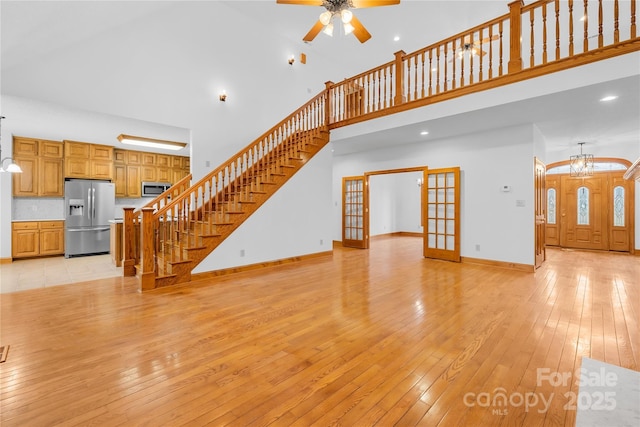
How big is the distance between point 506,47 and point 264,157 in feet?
22.2

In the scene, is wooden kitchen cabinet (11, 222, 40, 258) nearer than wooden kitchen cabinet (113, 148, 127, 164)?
Yes

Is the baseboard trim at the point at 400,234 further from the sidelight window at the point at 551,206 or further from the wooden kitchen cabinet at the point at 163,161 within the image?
the wooden kitchen cabinet at the point at 163,161

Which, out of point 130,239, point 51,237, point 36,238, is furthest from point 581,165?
point 36,238

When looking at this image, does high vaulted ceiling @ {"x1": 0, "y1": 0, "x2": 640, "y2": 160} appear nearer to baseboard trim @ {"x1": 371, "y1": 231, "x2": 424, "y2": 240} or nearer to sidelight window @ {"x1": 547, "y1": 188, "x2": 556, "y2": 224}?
sidelight window @ {"x1": 547, "y1": 188, "x2": 556, "y2": 224}

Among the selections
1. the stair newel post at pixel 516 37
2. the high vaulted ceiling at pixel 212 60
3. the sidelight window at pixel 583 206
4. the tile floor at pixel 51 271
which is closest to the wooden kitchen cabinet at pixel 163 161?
the tile floor at pixel 51 271

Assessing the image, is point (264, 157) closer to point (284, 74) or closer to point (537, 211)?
point (284, 74)

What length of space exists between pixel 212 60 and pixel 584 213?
32.5 feet

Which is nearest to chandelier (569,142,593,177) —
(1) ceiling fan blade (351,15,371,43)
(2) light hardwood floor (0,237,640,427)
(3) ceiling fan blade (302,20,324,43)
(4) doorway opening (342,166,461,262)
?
(4) doorway opening (342,166,461,262)

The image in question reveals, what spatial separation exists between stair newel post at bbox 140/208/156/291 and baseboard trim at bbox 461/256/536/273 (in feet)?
18.6

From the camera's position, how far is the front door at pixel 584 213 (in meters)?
7.31

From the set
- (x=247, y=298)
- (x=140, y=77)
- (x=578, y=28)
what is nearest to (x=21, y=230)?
(x=140, y=77)

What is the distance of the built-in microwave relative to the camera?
782cm

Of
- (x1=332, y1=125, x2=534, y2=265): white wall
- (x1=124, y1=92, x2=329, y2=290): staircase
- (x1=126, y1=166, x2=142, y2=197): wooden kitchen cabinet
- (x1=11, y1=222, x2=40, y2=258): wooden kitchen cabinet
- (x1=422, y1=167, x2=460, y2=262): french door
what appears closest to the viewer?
(x1=124, y1=92, x2=329, y2=290): staircase

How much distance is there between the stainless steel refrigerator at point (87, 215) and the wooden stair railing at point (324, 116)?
2516 mm
